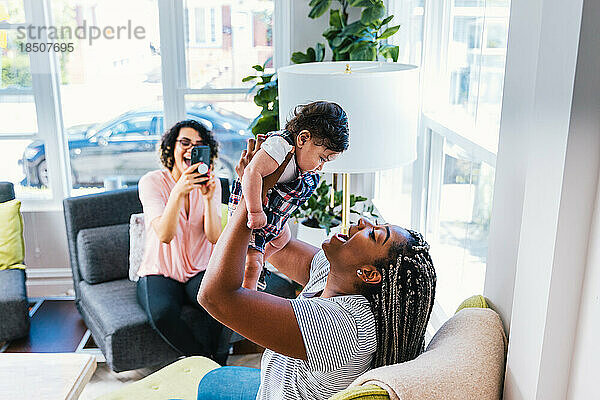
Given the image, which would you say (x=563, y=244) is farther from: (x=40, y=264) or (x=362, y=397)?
(x=40, y=264)

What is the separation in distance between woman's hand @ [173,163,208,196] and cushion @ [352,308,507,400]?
166 centimetres

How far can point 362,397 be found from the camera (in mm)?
889

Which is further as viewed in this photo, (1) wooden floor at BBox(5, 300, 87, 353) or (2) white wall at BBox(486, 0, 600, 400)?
(1) wooden floor at BBox(5, 300, 87, 353)

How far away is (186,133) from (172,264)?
1.96 feet

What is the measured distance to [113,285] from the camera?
2.86 metres

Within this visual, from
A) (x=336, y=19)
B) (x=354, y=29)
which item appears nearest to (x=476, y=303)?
(x=354, y=29)

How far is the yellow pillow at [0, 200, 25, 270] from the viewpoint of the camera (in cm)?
305

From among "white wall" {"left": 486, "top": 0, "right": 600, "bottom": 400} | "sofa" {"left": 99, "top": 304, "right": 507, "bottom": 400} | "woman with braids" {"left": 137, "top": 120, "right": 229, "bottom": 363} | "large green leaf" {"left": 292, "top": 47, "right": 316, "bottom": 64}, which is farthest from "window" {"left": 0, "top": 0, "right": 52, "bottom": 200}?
"white wall" {"left": 486, "top": 0, "right": 600, "bottom": 400}

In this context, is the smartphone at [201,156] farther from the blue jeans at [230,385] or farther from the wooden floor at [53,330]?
the blue jeans at [230,385]

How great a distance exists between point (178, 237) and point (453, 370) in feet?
6.19

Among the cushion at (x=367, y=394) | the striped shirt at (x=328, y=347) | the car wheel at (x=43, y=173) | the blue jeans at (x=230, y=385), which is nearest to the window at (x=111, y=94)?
the car wheel at (x=43, y=173)

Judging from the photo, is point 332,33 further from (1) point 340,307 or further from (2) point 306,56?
(1) point 340,307

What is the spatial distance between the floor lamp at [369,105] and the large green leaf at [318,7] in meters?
1.27

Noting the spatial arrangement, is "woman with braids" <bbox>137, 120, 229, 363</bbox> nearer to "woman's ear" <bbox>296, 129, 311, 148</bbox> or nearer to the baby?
the baby
